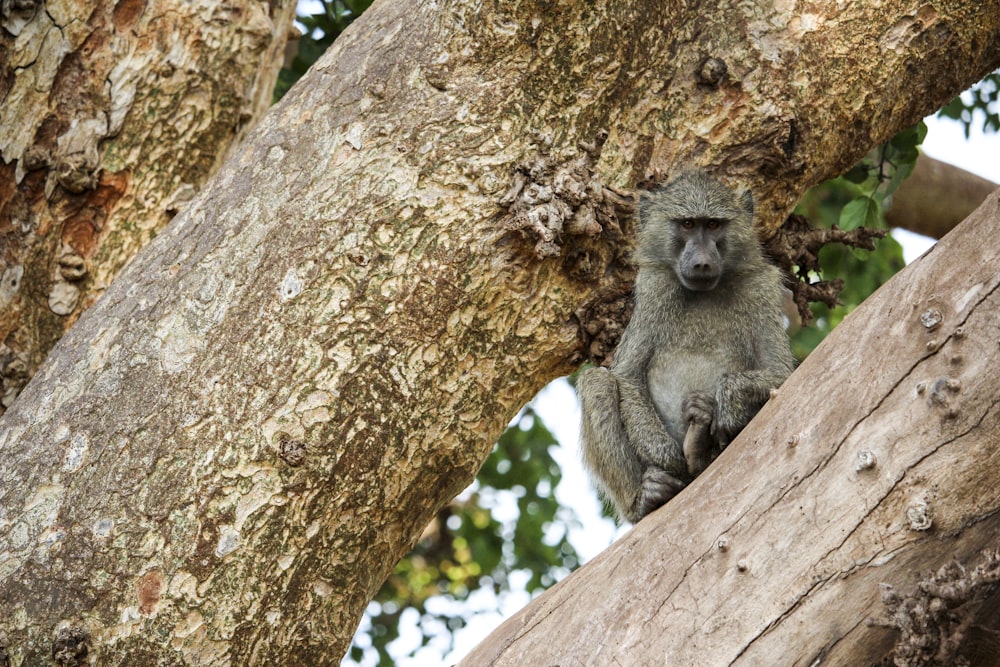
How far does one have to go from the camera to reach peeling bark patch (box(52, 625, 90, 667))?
2.78 meters

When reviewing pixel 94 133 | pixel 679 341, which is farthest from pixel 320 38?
pixel 679 341

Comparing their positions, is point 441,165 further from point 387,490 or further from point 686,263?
point 686,263

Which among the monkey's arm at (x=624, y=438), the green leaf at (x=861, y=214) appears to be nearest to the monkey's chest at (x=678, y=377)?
the monkey's arm at (x=624, y=438)

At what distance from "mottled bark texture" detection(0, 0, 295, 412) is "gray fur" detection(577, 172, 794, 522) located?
182 centimetres

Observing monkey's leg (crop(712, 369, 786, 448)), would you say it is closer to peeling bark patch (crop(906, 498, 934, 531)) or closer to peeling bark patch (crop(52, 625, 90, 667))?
peeling bark patch (crop(906, 498, 934, 531))

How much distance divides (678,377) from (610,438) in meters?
0.39

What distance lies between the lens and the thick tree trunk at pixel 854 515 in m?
2.35

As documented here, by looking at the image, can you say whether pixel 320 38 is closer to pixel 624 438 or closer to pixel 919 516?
pixel 624 438

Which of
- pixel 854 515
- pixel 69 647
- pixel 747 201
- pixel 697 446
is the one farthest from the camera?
pixel 747 201

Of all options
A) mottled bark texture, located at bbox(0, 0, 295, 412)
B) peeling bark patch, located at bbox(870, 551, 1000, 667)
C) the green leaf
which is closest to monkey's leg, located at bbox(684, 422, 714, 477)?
the green leaf

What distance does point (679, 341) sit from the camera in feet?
14.1

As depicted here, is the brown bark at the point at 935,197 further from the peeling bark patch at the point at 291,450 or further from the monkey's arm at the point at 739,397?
the peeling bark patch at the point at 291,450

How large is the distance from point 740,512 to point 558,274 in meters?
1.14

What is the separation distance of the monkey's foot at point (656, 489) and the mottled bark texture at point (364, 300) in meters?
0.52
